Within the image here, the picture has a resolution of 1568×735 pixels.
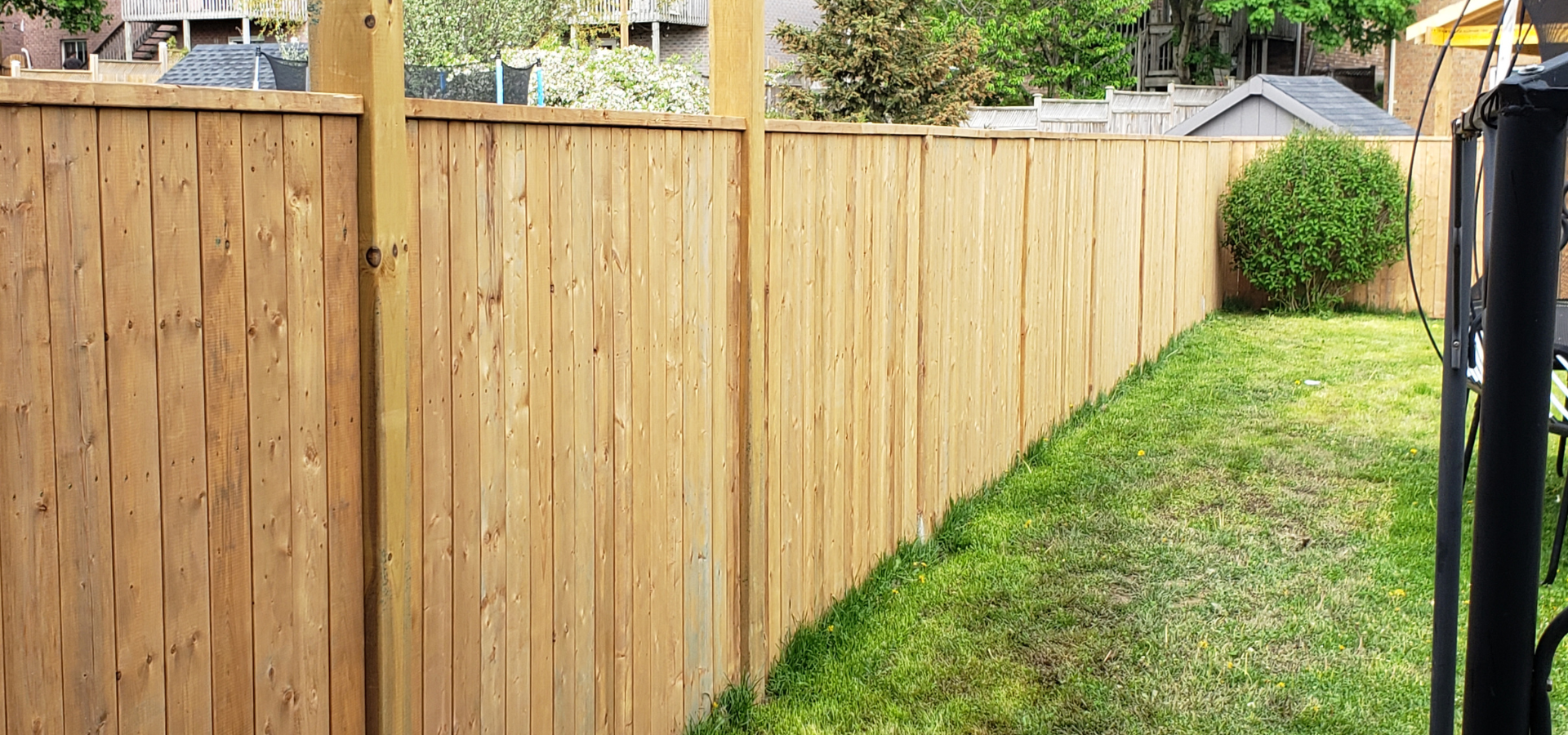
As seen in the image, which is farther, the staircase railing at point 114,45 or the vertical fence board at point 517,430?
the staircase railing at point 114,45

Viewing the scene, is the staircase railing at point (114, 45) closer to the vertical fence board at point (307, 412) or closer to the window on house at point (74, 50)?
the window on house at point (74, 50)

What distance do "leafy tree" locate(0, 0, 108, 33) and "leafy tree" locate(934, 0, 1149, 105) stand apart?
18.2 m

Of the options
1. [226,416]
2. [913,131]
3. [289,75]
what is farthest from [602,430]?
[289,75]

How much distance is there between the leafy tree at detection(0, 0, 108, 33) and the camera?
28.7 meters

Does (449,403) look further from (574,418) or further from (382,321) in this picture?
(574,418)

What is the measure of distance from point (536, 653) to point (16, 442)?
60.7 inches

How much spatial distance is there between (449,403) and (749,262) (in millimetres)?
1423

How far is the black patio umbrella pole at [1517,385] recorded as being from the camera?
1.73 meters

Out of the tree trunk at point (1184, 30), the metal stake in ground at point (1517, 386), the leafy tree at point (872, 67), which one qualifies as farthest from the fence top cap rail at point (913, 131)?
the tree trunk at point (1184, 30)

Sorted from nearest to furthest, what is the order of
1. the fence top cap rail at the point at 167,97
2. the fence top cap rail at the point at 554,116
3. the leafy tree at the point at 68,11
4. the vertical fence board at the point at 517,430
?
the fence top cap rail at the point at 167,97 < the fence top cap rail at the point at 554,116 < the vertical fence board at the point at 517,430 < the leafy tree at the point at 68,11

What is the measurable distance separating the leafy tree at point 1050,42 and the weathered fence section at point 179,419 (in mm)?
30840

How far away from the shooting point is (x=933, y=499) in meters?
6.25

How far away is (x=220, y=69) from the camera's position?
1764 centimetres

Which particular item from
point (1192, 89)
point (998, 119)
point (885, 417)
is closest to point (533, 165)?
point (885, 417)
